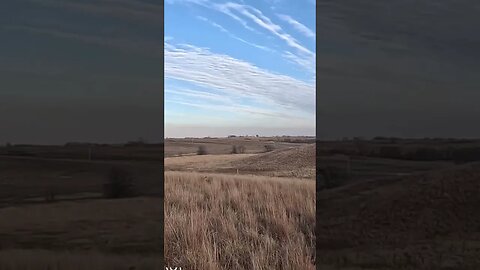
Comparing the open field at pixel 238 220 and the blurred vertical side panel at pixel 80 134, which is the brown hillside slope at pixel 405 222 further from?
the blurred vertical side panel at pixel 80 134

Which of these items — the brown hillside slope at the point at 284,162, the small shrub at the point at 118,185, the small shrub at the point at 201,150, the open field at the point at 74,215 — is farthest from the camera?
the small shrub at the point at 201,150

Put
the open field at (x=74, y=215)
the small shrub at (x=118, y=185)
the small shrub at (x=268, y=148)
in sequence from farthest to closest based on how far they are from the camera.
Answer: the small shrub at (x=268, y=148), the small shrub at (x=118, y=185), the open field at (x=74, y=215)

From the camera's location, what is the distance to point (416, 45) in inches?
124

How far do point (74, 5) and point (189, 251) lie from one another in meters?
2.07

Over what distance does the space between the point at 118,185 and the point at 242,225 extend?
1206 mm

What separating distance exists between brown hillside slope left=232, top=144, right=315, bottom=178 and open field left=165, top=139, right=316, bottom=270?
22 centimetres

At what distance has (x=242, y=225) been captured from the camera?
3.95 meters

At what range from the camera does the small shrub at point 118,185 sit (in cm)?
323

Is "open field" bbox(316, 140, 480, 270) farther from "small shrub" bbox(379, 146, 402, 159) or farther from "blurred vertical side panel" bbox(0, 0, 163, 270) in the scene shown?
"blurred vertical side panel" bbox(0, 0, 163, 270)

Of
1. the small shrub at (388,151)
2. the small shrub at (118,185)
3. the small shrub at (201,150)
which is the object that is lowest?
the small shrub at (118,185)

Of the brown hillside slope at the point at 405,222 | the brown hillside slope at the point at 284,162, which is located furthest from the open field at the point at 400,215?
the brown hillside slope at the point at 284,162

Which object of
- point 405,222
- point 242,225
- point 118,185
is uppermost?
point 118,185

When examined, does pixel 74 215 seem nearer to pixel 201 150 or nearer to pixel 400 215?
pixel 400 215

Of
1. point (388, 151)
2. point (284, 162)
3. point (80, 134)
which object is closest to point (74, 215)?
point (80, 134)
